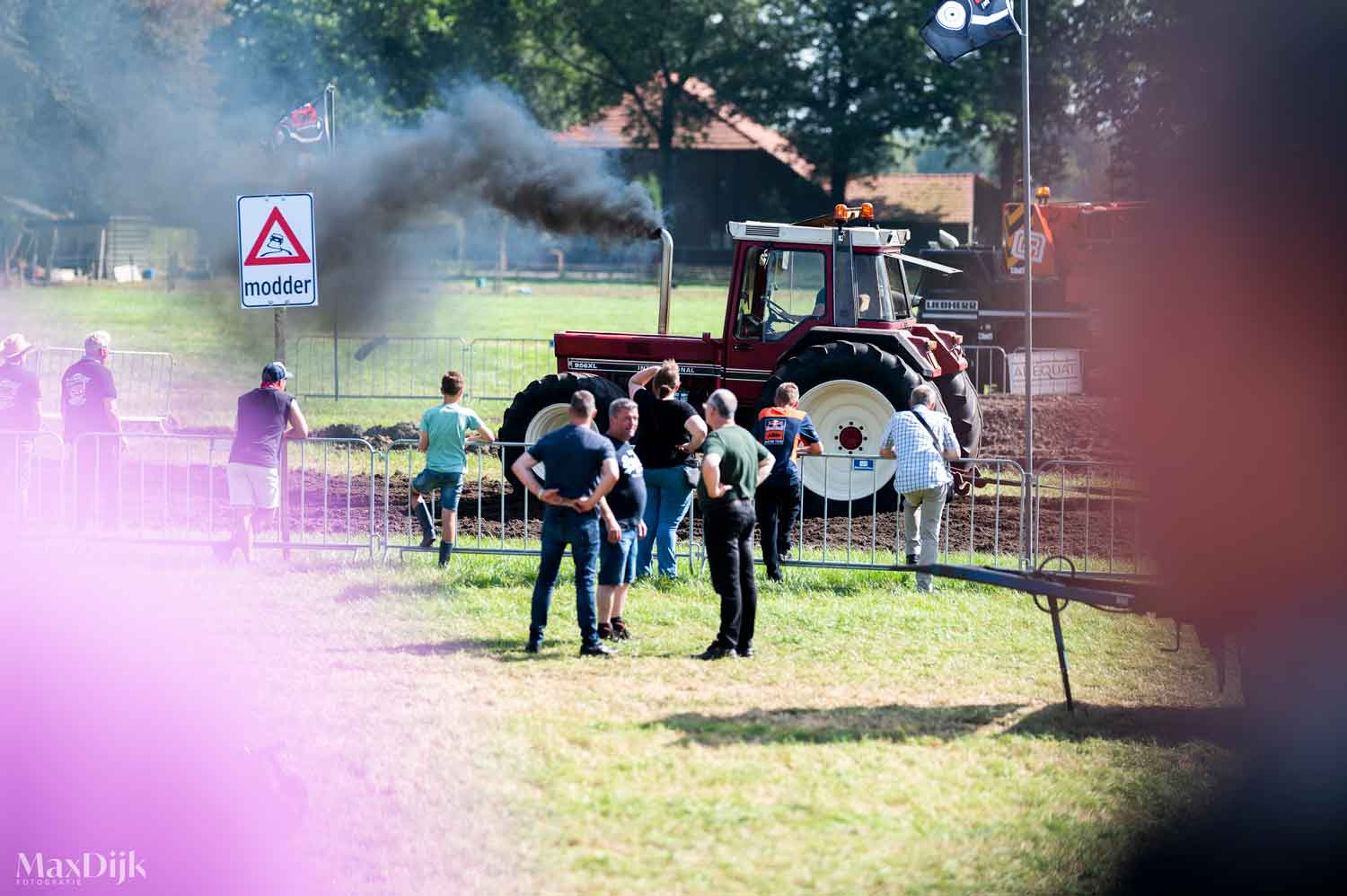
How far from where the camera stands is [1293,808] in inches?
259

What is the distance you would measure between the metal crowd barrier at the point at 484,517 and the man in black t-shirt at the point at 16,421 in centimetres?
287

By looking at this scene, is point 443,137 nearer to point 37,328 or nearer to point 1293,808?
point 37,328

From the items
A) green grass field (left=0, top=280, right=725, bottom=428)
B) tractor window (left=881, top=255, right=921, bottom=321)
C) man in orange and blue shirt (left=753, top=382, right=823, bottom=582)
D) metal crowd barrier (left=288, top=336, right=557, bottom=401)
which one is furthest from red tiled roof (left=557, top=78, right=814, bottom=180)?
man in orange and blue shirt (left=753, top=382, right=823, bottom=582)

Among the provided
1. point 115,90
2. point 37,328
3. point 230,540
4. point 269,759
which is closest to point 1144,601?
point 269,759

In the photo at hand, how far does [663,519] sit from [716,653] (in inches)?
82.6

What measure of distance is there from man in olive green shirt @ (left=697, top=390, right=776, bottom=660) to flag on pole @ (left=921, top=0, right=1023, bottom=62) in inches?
157

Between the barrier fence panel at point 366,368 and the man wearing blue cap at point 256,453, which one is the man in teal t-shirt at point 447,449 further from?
the barrier fence panel at point 366,368

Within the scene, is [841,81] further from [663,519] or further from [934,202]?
[663,519]

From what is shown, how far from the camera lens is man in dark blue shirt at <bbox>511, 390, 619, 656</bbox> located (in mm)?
8797

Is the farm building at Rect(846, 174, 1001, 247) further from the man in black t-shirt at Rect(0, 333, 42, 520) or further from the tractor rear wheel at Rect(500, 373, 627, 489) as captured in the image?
the man in black t-shirt at Rect(0, 333, 42, 520)

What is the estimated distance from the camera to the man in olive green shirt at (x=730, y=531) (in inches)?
351

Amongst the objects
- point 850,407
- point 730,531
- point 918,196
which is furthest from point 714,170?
point 730,531

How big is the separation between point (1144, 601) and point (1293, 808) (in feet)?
4.02
